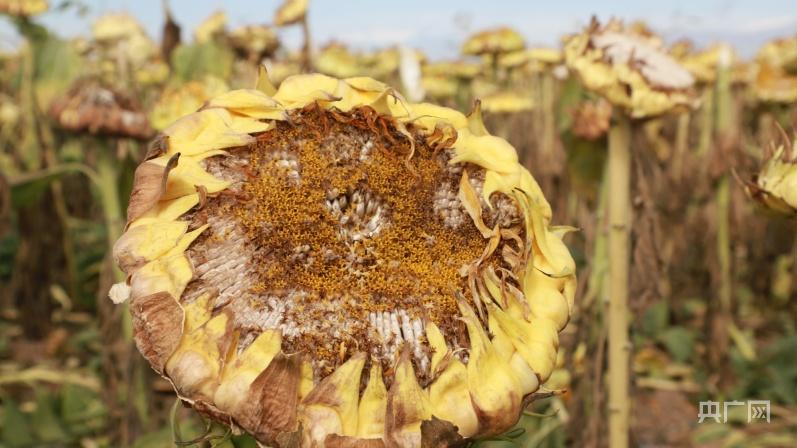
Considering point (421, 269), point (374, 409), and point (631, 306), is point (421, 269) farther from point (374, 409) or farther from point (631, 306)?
point (631, 306)

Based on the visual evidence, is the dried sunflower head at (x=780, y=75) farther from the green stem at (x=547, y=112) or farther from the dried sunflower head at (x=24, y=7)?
the dried sunflower head at (x=24, y=7)

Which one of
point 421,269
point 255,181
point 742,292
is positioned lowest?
point 742,292

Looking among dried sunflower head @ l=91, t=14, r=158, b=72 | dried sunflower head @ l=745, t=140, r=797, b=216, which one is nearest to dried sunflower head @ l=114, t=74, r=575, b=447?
dried sunflower head @ l=745, t=140, r=797, b=216

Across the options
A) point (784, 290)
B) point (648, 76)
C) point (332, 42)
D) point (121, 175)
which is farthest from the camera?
point (332, 42)

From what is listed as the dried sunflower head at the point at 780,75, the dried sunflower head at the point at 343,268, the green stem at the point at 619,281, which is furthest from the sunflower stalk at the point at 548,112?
the dried sunflower head at the point at 343,268

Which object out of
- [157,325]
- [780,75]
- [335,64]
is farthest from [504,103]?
[157,325]

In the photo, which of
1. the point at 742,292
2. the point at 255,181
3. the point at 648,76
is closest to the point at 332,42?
the point at 742,292

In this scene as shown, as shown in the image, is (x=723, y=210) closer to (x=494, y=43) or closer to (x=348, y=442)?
(x=494, y=43)
